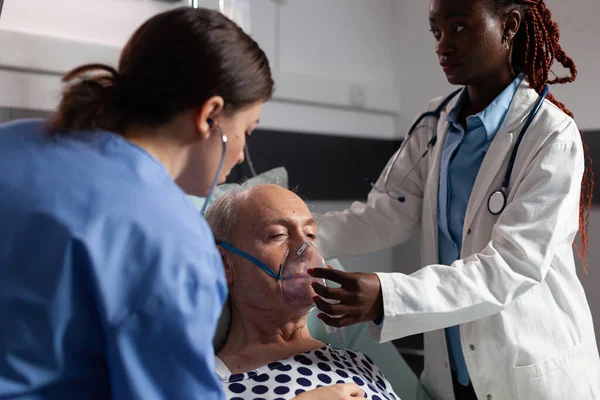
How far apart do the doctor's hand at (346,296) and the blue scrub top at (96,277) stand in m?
0.55

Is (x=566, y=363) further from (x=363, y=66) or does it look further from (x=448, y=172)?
(x=363, y=66)

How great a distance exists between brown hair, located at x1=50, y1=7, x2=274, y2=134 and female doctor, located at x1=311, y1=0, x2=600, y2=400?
0.58 m

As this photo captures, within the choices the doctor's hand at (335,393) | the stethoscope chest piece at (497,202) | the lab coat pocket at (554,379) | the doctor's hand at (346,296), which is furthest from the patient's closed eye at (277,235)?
the lab coat pocket at (554,379)

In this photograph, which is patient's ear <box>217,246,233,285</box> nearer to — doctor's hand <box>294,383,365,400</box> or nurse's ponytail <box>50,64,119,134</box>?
doctor's hand <box>294,383,365,400</box>

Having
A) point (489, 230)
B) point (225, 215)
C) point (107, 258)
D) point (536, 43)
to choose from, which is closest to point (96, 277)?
point (107, 258)

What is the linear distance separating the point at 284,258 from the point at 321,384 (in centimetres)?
32

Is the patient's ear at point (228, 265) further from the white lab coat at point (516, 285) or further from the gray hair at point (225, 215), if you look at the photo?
the white lab coat at point (516, 285)

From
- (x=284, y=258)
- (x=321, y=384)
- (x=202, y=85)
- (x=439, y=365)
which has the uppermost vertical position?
(x=202, y=85)

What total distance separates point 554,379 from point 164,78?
1.31 metres

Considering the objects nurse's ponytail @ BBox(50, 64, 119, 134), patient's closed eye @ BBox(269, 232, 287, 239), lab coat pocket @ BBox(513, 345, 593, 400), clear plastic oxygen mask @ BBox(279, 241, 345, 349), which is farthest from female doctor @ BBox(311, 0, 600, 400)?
nurse's ponytail @ BBox(50, 64, 119, 134)

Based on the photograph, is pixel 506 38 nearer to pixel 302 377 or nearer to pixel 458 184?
pixel 458 184

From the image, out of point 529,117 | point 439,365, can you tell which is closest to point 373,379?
point 439,365

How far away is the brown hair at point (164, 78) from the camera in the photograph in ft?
3.20

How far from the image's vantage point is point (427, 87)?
10.1 feet
